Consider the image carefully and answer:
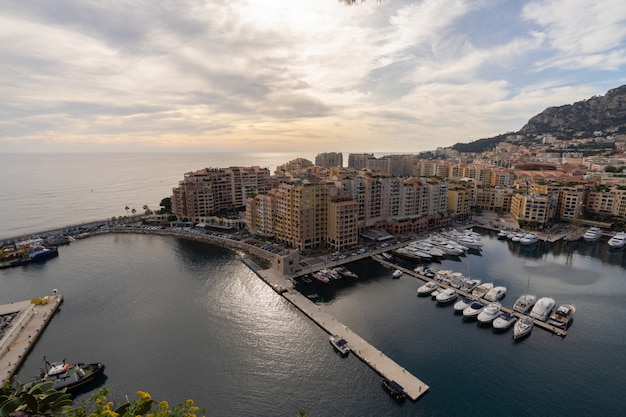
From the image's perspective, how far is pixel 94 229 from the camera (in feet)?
306

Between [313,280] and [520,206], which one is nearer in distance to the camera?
[313,280]

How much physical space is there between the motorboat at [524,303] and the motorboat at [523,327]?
294 cm

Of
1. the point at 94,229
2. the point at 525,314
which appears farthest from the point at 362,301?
the point at 94,229

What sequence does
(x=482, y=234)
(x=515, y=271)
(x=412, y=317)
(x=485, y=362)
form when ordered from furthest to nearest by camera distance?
(x=482, y=234), (x=515, y=271), (x=412, y=317), (x=485, y=362)

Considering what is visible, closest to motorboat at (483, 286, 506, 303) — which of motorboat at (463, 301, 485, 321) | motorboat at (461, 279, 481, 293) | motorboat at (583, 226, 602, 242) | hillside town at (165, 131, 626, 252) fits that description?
motorboat at (461, 279, 481, 293)

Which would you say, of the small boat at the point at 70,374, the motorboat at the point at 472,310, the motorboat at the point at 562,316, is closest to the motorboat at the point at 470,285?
the motorboat at the point at 472,310

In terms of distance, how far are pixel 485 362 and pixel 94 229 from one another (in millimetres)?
104727

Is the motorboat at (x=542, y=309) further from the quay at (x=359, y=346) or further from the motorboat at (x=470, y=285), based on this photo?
the quay at (x=359, y=346)

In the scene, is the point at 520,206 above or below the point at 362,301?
above

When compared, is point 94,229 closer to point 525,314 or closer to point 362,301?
point 362,301

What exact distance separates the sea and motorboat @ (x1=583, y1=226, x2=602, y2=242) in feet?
41.7

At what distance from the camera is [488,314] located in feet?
148

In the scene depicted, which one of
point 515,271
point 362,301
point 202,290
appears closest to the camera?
point 362,301

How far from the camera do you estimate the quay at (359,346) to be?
3231 cm
